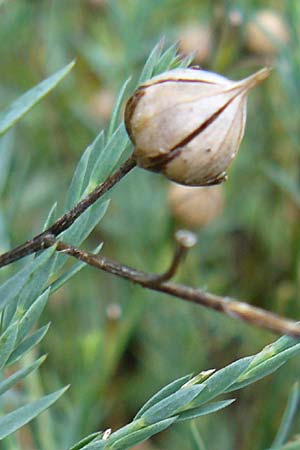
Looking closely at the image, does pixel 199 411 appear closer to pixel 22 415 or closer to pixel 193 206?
pixel 22 415

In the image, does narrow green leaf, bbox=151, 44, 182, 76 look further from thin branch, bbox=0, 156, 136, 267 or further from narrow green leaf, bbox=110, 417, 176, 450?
narrow green leaf, bbox=110, 417, 176, 450

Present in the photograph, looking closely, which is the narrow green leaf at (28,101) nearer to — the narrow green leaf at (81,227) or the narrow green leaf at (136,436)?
the narrow green leaf at (81,227)

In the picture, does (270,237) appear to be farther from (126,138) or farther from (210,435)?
(126,138)

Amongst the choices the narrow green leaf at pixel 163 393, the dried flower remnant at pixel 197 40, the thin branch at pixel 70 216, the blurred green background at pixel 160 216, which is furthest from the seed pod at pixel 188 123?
the dried flower remnant at pixel 197 40

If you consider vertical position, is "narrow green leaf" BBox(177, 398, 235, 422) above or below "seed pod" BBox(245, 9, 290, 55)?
above

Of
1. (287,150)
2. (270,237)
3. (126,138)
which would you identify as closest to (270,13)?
(287,150)

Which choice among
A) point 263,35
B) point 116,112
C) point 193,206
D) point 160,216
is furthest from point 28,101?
point 263,35

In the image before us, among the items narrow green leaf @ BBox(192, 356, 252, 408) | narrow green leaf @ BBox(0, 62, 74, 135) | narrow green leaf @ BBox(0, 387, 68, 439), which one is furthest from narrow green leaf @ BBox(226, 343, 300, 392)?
narrow green leaf @ BBox(0, 62, 74, 135)
